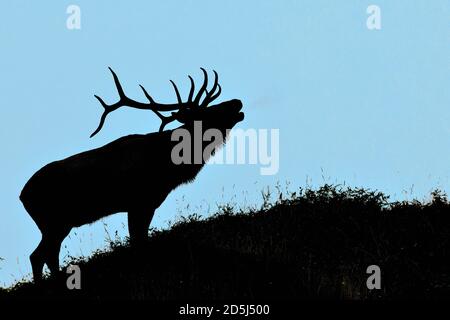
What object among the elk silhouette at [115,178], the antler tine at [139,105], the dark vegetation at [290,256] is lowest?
the dark vegetation at [290,256]

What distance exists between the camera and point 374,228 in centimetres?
1207

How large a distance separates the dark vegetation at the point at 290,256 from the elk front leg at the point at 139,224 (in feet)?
0.70

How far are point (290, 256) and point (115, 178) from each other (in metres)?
3.19

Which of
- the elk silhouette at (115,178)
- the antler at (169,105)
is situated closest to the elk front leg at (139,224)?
the elk silhouette at (115,178)

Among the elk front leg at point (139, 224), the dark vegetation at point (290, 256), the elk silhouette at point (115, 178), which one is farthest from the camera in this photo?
the elk silhouette at point (115, 178)

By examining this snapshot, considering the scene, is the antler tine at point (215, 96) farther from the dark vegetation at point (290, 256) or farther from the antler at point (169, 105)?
the dark vegetation at point (290, 256)

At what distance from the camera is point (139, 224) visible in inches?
460

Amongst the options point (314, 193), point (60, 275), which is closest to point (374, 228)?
point (314, 193)

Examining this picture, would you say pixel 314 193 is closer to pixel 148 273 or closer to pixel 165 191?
pixel 165 191

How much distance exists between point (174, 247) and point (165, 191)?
1.54m

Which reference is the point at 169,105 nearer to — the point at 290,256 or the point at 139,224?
the point at 139,224

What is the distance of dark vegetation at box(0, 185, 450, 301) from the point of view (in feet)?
30.9

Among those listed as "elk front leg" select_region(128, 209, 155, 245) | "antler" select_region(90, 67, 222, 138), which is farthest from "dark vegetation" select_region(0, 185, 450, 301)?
"antler" select_region(90, 67, 222, 138)

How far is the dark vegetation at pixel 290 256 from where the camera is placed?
371 inches
